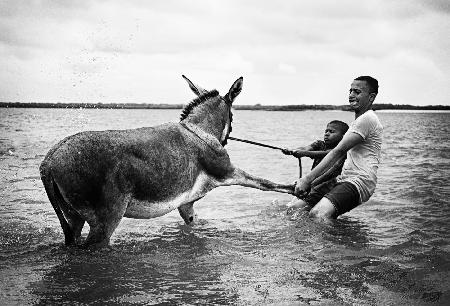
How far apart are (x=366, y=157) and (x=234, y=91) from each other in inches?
97.1

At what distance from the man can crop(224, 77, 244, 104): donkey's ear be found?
1.82m

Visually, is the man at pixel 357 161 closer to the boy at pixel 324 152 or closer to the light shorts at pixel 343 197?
the light shorts at pixel 343 197

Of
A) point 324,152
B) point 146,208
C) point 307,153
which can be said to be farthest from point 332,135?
point 146,208

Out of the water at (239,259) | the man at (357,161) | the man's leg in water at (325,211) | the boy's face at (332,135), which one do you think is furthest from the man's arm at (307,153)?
the water at (239,259)

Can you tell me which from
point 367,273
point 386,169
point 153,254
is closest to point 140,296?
point 153,254

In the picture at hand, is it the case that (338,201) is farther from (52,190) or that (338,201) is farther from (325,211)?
(52,190)

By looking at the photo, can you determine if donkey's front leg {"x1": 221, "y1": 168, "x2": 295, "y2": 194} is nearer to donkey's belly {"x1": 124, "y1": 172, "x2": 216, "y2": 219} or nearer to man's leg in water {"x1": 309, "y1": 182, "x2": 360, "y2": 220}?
donkey's belly {"x1": 124, "y1": 172, "x2": 216, "y2": 219}

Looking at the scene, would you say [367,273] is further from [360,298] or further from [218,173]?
[218,173]

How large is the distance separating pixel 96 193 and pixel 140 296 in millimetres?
1441

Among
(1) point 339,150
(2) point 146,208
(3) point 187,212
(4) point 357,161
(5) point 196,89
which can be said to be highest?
(5) point 196,89

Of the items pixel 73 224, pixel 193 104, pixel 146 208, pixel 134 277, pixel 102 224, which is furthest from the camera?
pixel 193 104

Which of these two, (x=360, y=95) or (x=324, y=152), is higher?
(x=360, y=95)

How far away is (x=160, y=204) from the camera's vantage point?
21.6 feet

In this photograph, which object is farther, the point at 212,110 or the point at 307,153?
the point at 307,153
